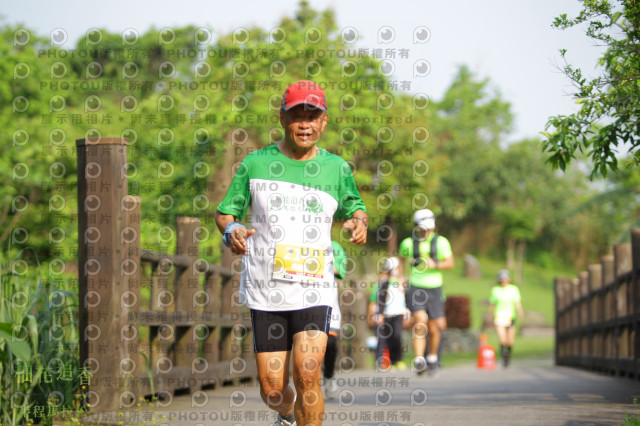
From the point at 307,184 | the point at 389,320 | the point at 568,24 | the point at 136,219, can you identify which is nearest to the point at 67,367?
the point at 136,219

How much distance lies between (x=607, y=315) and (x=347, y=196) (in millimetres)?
9323

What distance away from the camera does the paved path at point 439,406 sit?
Answer: 6.39 m

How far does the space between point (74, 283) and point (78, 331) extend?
1.08 m

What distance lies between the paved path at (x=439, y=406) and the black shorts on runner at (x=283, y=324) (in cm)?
155

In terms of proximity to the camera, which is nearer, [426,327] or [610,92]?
[610,92]

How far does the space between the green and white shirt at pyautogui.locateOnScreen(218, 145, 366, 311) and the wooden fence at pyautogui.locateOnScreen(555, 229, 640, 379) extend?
19.7ft

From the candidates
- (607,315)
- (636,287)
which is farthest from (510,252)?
(636,287)

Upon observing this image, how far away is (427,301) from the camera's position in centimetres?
1172

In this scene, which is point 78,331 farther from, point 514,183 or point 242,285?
point 514,183

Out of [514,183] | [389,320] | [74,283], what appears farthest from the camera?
[514,183]

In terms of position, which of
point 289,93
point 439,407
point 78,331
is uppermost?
point 289,93

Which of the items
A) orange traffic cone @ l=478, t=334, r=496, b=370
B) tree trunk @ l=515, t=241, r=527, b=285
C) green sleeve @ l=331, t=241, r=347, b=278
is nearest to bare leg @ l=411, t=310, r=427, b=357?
green sleeve @ l=331, t=241, r=347, b=278

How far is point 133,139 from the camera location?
2409 centimetres

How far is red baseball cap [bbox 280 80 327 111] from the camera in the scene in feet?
14.7
